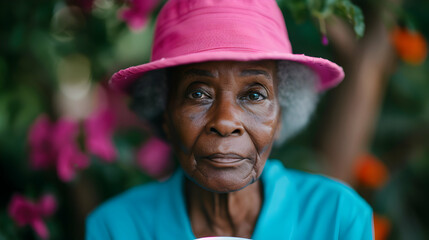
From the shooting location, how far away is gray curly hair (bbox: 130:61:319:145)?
4.71 ft

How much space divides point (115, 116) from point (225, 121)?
1119mm

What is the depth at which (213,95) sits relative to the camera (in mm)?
1258

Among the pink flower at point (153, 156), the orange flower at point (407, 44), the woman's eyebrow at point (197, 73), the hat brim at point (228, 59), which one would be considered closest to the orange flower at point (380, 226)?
the orange flower at point (407, 44)

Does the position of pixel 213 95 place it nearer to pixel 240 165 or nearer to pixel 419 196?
pixel 240 165

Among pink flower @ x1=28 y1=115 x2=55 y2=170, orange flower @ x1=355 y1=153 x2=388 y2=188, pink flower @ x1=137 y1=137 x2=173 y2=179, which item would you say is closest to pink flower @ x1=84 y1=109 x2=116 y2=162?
pink flower @ x1=28 y1=115 x2=55 y2=170

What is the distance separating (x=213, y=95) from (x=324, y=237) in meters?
0.60

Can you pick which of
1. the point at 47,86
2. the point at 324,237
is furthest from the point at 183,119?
the point at 47,86

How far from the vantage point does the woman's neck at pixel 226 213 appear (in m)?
1.44

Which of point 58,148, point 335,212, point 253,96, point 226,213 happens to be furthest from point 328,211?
point 58,148

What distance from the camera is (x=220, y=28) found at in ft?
3.98

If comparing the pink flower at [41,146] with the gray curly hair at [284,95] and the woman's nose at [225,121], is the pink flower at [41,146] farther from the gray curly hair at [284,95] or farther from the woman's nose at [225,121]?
the woman's nose at [225,121]

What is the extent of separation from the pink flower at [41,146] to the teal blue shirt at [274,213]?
551mm

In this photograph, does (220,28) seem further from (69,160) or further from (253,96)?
(69,160)

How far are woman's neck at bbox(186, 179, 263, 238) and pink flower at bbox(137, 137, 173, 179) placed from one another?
813mm
